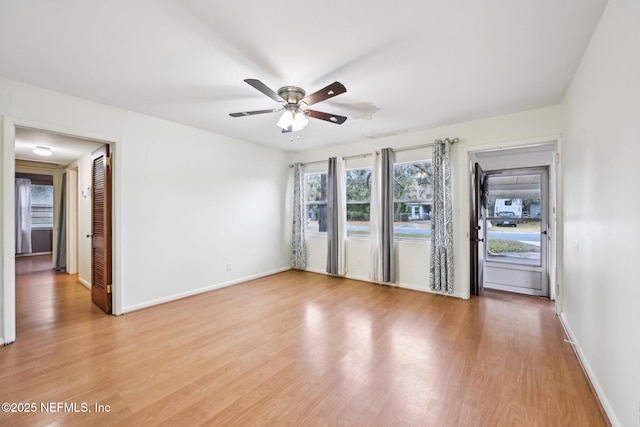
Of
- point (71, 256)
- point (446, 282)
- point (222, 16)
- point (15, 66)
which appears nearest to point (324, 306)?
point (446, 282)

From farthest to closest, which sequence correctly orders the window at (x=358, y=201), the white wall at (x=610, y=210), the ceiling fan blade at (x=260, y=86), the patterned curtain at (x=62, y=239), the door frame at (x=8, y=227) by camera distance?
1. the patterned curtain at (x=62, y=239)
2. the window at (x=358, y=201)
3. the door frame at (x=8, y=227)
4. the ceiling fan blade at (x=260, y=86)
5. the white wall at (x=610, y=210)

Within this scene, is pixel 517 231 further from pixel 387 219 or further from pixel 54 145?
pixel 54 145

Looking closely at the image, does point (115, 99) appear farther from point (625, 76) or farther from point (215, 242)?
point (625, 76)

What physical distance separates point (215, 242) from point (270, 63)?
307 centimetres

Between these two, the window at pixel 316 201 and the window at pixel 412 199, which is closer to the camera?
the window at pixel 412 199

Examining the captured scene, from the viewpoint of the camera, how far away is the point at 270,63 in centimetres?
233

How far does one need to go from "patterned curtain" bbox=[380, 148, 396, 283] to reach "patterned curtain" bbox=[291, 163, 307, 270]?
1.83 metres

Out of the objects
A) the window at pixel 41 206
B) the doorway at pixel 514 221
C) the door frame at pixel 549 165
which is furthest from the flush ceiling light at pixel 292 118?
the window at pixel 41 206

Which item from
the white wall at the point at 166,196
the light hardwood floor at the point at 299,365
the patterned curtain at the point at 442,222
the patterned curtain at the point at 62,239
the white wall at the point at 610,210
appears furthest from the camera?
the patterned curtain at the point at 62,239

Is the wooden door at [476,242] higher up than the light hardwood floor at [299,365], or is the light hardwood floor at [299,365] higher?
the wooden door at [476,242]

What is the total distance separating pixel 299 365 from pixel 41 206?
33.6 ft

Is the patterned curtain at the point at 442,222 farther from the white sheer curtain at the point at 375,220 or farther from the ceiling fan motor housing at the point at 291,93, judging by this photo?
the ceiling fan motor housing at the point at 291,93

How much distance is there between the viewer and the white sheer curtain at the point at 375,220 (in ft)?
15.1

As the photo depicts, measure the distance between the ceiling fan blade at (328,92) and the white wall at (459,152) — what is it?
96.6 inches
